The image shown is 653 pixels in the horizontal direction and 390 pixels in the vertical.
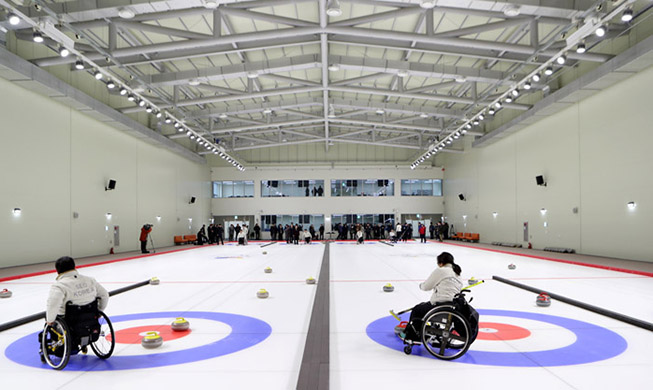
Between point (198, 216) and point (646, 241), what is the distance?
101 feet

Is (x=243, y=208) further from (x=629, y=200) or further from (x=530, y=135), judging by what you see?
(x=629, y=200)

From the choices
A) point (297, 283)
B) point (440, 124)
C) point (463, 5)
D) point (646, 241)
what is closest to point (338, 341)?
point (297, 283)

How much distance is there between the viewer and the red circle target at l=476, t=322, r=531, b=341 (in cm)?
A: 580

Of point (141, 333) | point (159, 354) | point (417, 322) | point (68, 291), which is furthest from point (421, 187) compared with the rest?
point (68, 291)

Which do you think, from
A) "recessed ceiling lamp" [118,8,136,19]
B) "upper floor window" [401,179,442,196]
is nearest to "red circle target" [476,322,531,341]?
"recessed ceiling lamp" [118,8,136,19]

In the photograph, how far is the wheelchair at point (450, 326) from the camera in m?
4.69

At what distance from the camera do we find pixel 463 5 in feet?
39.9

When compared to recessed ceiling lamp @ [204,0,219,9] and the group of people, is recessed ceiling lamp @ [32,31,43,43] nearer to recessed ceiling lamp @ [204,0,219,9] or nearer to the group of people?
recessed ceiling lamp @ [204,0,219,9]

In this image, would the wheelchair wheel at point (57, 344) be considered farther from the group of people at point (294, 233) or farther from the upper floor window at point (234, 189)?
the upper floor window at point (234, 189)

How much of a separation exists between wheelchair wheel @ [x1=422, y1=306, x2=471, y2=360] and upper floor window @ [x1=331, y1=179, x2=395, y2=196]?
37.4 metres

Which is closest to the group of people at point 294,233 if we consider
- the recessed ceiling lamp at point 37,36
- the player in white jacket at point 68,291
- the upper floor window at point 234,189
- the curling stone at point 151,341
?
the upper floor window at point 234,189

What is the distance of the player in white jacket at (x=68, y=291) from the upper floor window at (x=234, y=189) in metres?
37.5

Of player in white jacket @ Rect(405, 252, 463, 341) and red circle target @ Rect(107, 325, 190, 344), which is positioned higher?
player in white jacket @ Rect(405, 252, 463, 341)

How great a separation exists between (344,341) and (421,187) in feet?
125
